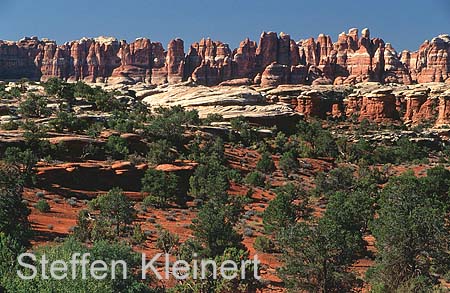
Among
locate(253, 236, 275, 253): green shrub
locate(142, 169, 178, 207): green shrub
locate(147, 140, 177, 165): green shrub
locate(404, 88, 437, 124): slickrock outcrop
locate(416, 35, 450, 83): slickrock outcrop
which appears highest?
locate(416, 35, 450, 83): slickrock outcrop

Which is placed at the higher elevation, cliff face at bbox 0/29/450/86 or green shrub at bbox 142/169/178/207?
cliff face at bbox 0/29/450/86

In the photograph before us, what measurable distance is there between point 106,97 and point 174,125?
53.9 feet

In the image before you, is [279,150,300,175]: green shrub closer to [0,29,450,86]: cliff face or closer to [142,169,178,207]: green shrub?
[142,169,178,207]: green shrub

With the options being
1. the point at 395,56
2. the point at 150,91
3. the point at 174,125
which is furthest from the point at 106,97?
the point at 395,56

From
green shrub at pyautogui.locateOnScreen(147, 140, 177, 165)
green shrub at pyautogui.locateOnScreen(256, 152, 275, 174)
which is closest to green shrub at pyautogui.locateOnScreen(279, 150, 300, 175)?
green shrub at pyautogui.locateOnScreen(256, 152, 275, 174)

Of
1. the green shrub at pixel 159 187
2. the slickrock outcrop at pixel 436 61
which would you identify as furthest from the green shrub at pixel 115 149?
the slickrock outcrop at pixel 436 61

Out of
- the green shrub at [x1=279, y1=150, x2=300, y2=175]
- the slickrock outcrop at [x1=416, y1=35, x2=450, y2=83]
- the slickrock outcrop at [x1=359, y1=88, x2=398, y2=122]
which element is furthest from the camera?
the slickrock outcrop at [x1=416, y1=35, x2=450, y2=83]

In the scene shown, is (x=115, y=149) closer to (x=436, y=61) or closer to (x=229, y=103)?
(x=229, y=103)

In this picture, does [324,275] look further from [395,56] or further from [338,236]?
[395,56]

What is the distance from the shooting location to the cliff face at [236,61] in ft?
321

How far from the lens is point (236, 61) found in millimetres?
103188

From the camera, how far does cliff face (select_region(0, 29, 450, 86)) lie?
97.9m

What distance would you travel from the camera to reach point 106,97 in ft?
189

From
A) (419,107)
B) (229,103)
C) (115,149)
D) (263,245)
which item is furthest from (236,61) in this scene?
(263,245)
